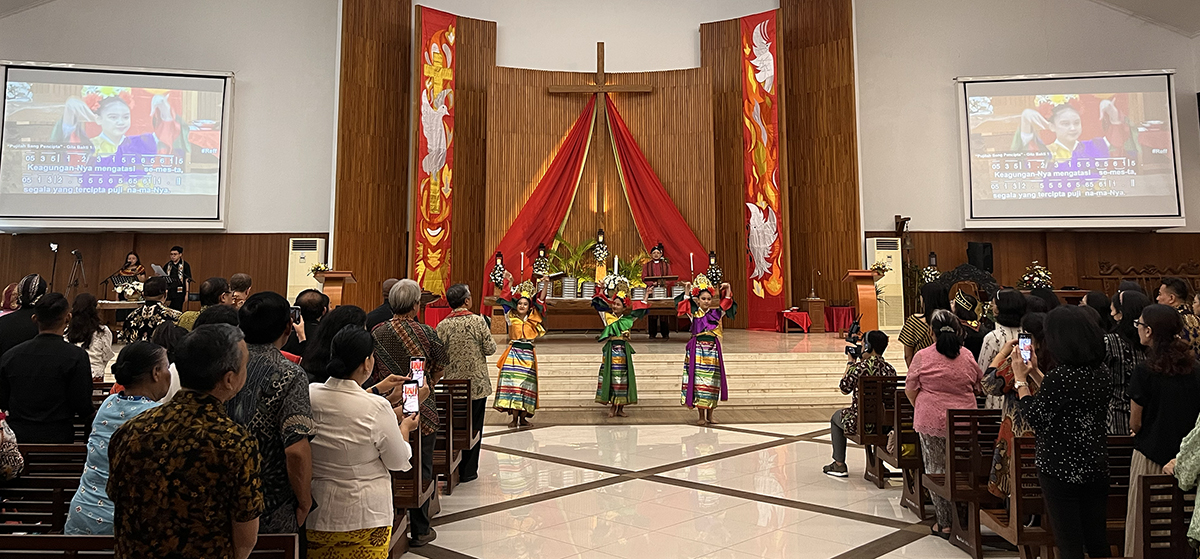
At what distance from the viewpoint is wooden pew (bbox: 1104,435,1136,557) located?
2.46m

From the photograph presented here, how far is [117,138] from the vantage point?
38.0ft

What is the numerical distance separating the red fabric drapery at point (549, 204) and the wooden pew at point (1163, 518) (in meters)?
9.63

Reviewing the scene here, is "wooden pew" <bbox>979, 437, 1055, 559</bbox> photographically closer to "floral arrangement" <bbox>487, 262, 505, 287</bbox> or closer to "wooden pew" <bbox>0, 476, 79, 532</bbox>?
"wooden pew" <bbox>0, 476, 79, 532</bbox>

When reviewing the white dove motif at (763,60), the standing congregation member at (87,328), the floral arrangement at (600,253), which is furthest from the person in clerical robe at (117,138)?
the white dove motif at (763,60)

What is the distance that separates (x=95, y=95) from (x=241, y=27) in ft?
8.00

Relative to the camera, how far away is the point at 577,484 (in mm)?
4477

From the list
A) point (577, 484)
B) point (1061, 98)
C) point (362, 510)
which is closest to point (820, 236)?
point (1061, 98)

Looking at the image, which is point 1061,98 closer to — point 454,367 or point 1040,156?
point 1040,156

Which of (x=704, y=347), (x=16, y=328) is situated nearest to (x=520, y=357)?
(x=704, y=347)

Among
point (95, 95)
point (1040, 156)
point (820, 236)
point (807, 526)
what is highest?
point (95, 95)

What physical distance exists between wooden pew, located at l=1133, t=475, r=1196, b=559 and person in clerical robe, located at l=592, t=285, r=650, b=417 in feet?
15.5

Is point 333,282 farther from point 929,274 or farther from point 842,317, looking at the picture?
point 929,274

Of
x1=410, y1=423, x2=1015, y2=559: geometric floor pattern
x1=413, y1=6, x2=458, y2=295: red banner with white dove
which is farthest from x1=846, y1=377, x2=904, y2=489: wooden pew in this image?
x1=413, y1=6, x2=458, y2=295: red banner with white dove

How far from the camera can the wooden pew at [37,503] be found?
2369 millimetres
